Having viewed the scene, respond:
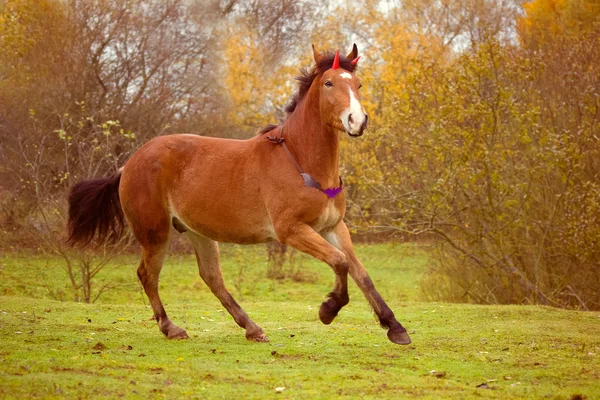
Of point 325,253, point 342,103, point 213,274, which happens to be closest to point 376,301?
point 325,253

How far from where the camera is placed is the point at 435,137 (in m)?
13.0

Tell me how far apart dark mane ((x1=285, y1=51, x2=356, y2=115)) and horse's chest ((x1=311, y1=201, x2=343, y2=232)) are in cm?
116

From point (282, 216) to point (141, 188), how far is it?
5.87 ft

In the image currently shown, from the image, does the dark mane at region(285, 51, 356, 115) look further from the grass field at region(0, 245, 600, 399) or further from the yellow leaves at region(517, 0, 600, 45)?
the yellow leaves at region(517, 0, 600, 45)

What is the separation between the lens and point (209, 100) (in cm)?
2344

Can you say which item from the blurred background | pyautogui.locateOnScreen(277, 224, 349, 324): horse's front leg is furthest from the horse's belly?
the blurred background

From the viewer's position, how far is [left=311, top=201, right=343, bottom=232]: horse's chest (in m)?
7.20

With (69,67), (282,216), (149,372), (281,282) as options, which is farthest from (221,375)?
(69,67)

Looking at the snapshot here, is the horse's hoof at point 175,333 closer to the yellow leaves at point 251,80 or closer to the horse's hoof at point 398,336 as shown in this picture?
the horse's hoof at point 398,336

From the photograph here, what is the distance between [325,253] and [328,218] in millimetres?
457

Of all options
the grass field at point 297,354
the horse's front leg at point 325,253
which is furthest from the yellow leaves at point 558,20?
the horse's front leg at point 325,253

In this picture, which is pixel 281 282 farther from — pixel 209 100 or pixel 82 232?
pixel 82 232

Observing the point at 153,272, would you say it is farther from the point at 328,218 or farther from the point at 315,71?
the point at 315,71

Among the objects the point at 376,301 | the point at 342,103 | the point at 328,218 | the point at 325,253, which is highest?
the point at 342,103
